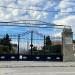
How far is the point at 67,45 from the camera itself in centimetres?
3697

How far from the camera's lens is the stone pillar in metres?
36.7

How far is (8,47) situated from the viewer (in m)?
38.0

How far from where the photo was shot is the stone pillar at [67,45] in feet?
120

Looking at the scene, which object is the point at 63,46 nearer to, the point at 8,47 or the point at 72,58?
the point at 72,58
